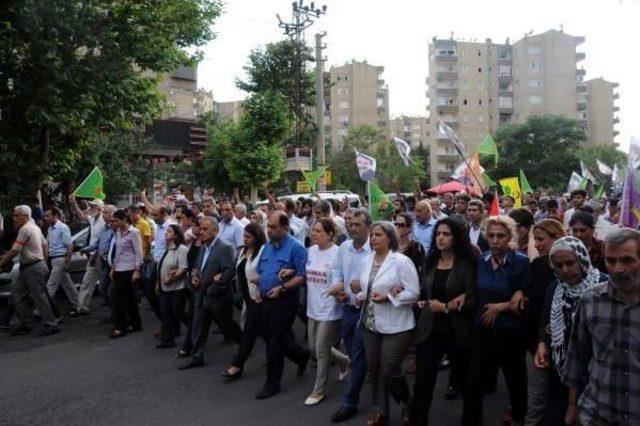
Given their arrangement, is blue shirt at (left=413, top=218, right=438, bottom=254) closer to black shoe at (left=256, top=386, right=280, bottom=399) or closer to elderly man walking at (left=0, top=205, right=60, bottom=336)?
black shoe at (left=256, top=386, right=280, bottom=399)

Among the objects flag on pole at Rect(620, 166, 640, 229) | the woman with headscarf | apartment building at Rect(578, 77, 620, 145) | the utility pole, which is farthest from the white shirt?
apartment building at Rect(578, 77, 620, 145)

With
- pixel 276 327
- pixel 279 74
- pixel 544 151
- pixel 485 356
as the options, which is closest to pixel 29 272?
pixel 276 327


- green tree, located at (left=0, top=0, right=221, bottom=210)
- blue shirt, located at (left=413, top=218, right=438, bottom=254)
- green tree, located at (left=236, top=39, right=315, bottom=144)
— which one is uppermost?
green tree, located at (left=236, top=39, right=315, bottom=144)

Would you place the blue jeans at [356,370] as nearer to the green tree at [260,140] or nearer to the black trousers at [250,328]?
the black trousers at [250,328]

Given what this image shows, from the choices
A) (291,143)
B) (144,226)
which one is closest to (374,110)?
(291,143)

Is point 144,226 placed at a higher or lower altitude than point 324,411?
higher

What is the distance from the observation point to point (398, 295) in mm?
4754

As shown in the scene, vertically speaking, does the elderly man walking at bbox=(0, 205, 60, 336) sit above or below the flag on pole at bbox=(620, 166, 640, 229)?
below

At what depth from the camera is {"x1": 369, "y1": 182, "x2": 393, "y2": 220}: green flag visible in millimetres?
9867

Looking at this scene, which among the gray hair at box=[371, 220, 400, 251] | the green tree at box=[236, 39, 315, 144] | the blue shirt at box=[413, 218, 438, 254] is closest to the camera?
the gray hair at box=[371, 220, 400, 251]

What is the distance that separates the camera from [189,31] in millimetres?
16469

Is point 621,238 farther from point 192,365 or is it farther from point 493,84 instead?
point 493,84

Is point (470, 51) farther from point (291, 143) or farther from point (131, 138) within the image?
point (131, 138)

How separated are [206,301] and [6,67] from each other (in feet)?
27.8
